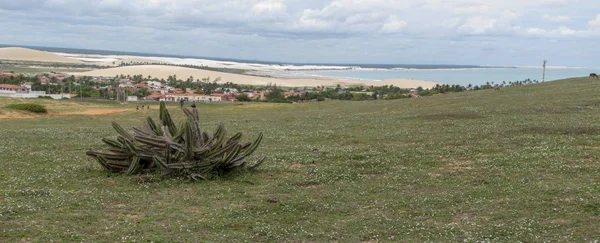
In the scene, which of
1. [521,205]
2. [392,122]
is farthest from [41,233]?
[392,122]

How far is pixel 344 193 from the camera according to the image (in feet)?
45.9

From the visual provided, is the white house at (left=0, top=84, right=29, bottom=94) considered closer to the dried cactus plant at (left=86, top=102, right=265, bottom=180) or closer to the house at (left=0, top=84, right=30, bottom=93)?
the house at (left=0, top=84, right=30, bottom=93)

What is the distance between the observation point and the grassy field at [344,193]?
10383mm

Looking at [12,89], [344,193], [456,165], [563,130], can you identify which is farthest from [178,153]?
[12,89]

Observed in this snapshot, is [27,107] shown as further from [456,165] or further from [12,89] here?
[12,89]

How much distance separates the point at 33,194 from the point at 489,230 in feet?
34.7

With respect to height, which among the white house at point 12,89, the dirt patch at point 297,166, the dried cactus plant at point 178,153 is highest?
the dried cactus plant at point 178,153

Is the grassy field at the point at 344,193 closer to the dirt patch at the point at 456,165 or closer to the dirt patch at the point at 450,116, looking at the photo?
the dirt patch at the point at 456,165

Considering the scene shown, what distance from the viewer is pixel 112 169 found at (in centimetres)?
1655

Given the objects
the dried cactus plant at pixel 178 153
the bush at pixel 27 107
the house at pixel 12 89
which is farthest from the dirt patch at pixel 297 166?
the house at pixel 12 89

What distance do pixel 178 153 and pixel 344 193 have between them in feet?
17.2

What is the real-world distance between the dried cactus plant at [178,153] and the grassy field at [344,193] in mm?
500

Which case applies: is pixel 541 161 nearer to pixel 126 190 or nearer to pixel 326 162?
pixel 326 162

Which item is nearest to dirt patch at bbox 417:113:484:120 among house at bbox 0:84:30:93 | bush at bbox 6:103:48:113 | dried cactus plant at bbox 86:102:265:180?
dried cactus plant at bbox 86:102:265:180
